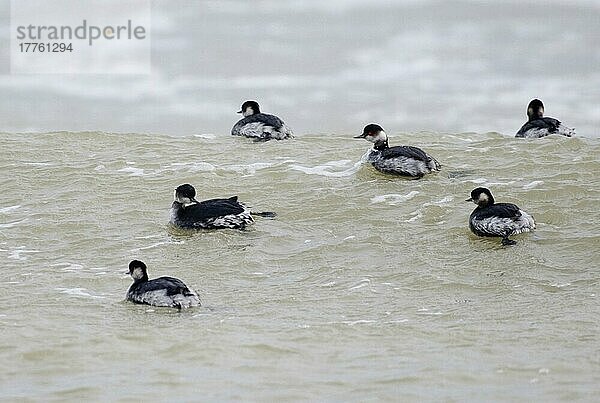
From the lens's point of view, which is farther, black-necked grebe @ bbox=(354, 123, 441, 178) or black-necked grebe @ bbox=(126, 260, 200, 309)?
black-necked grebe @ bbox=(354, 123, 441, 178)

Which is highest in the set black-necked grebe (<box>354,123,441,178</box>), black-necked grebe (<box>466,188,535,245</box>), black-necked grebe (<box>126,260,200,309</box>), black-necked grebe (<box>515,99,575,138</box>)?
black-necked grebe (<box>515,99,575,138</box>)

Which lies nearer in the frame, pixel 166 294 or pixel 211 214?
pixel 166 294

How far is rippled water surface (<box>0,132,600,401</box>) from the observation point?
32.0 ft

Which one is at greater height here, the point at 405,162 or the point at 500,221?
the point at 405,162

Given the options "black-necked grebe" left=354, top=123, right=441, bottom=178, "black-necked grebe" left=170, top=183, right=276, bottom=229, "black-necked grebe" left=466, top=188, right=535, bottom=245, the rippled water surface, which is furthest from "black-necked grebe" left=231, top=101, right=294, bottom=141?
"black-necked grebe" left=466, top=188, right=535, bottom=245

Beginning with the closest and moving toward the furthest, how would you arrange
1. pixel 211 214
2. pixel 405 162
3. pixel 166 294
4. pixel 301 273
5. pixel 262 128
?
pixel 166 294 → pixel 301 273 → pixel 211 214 → pixel 405 162 → pixel 262 128

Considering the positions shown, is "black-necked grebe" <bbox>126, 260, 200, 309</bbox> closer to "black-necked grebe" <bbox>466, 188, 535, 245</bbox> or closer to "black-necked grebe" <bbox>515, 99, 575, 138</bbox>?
"black-necked grebe" <bbox>466, 188, 535, 245</bbox>

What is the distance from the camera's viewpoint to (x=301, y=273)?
14234 mm

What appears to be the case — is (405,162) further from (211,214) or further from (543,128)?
(543,128)

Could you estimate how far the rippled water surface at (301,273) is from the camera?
9.75m

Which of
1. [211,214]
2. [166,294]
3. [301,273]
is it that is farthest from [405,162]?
[166,294]

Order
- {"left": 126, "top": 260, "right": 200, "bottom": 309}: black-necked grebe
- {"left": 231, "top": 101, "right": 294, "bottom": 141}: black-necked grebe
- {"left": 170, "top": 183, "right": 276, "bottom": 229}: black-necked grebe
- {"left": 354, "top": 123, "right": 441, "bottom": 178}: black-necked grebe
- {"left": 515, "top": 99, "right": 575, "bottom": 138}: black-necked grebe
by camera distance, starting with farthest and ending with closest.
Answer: {"left": 231, "top": 101, "right": 294, "bottom": 141}: black-necked grebe < {"left": 515, "top": 99, "right": 575, "bottom": 138}: black-necked grebe < {"left": 354, "top": 123, "right": 441, "bottom": 178}: black-necked grebe < {"left": 170, "top": 183, "right": 276, "bottom": 229}: black-necked grebe < {"left": 126, "top": 260, "right": 200, "bottom": 309}: black-necked grebe

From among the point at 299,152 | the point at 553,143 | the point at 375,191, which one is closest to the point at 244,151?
the point at 299,152

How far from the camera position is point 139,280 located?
12.9 meters
